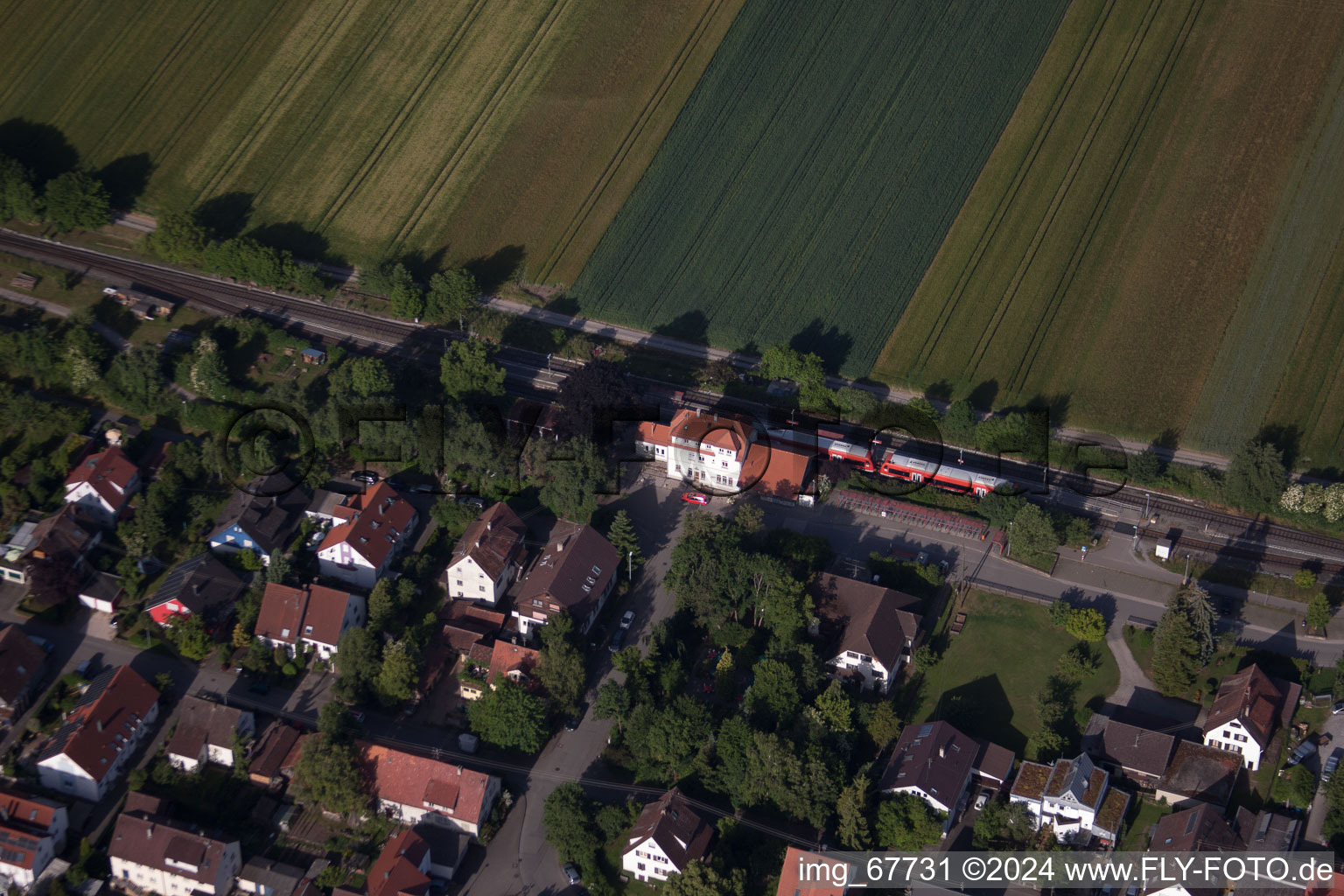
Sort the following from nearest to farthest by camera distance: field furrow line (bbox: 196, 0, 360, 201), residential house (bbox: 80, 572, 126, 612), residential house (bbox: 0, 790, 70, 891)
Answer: residential house (bbox: 0, 790, 70, 891), residential house (bbox: 80, 572, 126, 612), field furrow line (bbox: 196, 0, 360, 201)

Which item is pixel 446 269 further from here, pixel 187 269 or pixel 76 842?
pixel 76 842

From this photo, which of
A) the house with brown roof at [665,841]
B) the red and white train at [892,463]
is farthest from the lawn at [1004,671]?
the house with brown roof at [665,841]

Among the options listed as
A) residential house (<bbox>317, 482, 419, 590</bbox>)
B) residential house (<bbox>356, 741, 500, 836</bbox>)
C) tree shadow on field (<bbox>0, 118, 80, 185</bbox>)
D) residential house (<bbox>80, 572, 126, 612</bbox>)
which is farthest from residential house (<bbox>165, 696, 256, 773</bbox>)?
tree shadow on field (<bbox>0, 118, 80, 185</bbox>)

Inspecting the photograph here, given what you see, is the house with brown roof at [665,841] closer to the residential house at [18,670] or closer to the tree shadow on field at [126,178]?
the residential house at [18,670]

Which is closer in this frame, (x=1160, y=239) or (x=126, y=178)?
(x=1160, y=239)

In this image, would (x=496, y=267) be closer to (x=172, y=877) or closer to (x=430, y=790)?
(x=430, y=790)

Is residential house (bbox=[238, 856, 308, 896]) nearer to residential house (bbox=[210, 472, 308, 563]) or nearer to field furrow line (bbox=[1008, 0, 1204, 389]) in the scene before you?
residential house (bbox=[210, 472, 308, 563])

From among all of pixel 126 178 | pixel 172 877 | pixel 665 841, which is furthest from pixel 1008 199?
pixel 172 877
